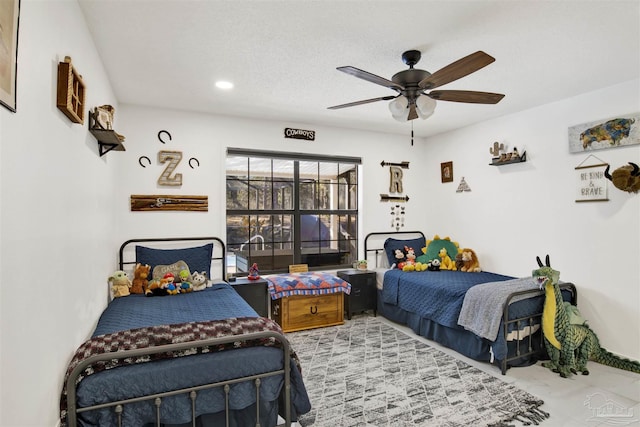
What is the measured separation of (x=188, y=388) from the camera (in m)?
1.69

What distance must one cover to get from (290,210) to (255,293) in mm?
1234

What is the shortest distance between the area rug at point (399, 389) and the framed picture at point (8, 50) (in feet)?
7.08

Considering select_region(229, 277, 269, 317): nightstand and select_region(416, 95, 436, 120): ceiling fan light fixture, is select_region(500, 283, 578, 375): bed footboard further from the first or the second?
select_region(229, 277, 269, 317): nightstand

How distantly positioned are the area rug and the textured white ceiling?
2417 mm

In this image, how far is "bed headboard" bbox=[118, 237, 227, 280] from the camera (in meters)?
3.53

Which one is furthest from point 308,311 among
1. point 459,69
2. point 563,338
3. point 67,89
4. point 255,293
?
point 67,89

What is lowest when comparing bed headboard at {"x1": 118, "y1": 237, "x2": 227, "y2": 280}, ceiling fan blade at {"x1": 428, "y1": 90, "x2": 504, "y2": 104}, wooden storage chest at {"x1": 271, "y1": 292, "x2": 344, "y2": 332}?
wooden storage chest at {"x1": 271, "y1": 292, "x2": 344, "y2": 332}

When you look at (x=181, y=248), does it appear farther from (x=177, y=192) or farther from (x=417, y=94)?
(x=417, y=94)

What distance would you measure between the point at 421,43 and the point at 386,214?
2.85 m

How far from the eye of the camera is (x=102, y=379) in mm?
1575

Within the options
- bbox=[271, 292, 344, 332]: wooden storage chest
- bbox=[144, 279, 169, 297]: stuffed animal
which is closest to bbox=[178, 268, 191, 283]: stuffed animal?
bbox=[144, 279, 169, 297]: stuffed animal

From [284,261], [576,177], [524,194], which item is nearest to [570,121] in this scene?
[576,177]

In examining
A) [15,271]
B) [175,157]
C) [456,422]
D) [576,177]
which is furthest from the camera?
[175,157]

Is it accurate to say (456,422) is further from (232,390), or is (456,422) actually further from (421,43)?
(421,43)
